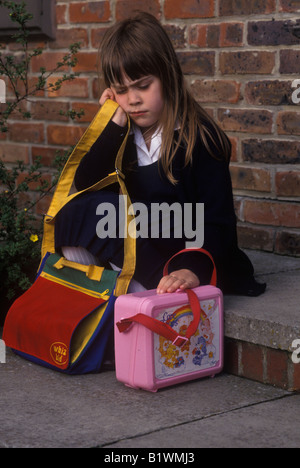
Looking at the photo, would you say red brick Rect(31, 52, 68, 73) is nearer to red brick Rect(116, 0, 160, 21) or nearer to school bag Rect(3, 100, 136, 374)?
red brick Rect(116, 0, 160, 21)

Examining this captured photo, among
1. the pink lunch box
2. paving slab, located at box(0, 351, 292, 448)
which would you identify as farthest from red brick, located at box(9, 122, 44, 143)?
the pink lunch box

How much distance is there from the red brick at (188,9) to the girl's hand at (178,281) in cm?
137

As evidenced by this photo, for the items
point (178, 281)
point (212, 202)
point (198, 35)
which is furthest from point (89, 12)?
point (178, 281)

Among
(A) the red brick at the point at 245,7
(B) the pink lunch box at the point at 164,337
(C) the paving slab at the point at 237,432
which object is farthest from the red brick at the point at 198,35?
(C) the paving slab at the point at 237,432

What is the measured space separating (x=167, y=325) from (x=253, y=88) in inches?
52.8

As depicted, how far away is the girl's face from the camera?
8.55ft

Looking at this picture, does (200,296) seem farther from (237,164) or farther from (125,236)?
(237,164)

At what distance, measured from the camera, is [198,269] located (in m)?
2.49

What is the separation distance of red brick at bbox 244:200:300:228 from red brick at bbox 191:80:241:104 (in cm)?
44

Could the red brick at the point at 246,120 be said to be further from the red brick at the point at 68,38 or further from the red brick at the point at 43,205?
the red brick at the point at 43,205

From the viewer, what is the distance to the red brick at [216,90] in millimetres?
3289
